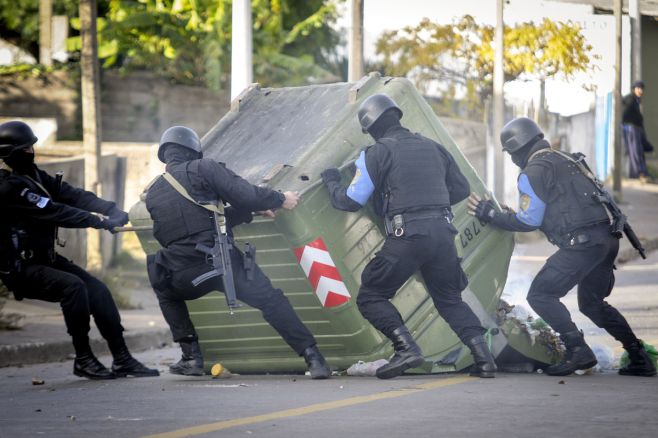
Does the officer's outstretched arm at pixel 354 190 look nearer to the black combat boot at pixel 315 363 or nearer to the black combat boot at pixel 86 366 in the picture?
the black combat boot at pixel 315 363

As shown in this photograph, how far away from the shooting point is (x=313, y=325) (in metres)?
8.55

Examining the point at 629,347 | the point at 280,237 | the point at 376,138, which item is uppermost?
the point at 376,138

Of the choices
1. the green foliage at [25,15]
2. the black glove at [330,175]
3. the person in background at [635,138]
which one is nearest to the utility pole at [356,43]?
the black glove at [330,175]

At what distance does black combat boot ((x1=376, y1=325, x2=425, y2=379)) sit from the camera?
809cm

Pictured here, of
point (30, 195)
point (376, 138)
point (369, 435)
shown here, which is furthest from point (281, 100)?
point (369, 435)

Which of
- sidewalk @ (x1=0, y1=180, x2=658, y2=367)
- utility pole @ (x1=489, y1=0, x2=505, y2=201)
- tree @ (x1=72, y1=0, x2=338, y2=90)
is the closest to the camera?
sidewalk @ (x1=0, y1=180, x2=658, y2=367)

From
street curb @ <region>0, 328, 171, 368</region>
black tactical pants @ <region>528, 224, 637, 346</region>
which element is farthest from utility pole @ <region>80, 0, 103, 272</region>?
black tactical pants @ <region>528, 224, 637, 346</region>

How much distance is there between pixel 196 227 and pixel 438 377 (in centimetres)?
172

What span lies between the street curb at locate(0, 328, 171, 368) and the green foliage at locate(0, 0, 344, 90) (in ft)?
46.8

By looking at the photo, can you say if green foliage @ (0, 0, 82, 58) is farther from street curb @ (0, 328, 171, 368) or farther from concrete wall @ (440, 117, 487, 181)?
street curb @ (0, 328, 171, 368)

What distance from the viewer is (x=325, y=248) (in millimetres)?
8250

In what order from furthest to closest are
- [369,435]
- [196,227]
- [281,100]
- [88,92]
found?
1. [88,92]
2. [281,100]
3. [196,227]
4. [369,435]

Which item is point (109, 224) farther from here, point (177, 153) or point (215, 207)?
point (215, 207)

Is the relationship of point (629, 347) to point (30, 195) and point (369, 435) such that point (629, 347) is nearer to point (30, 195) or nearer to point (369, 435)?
point (369, 435)
